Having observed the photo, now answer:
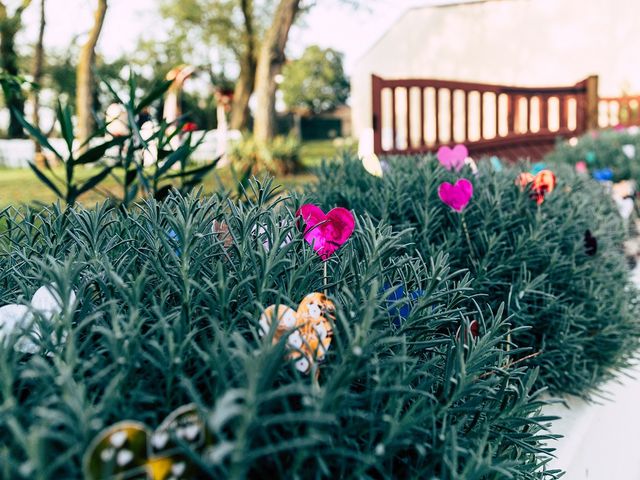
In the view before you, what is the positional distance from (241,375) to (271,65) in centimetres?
1160

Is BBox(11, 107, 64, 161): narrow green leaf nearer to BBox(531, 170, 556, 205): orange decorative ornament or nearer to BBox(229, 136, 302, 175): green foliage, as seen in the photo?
BBox(531, 170, 556, 205): orange decorative ornament

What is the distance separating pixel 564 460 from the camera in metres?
1.97

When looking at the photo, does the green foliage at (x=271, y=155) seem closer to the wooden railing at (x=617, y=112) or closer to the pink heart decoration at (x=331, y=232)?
the wooden railing at (x=617, y=112)

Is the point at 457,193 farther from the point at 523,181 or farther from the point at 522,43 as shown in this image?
the point at 522,43

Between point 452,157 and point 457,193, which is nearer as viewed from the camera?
point 457,193

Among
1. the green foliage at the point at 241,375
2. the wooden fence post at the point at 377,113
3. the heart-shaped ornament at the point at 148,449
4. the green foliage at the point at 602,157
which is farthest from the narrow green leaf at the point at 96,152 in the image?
the green foliage at the point at 602,157

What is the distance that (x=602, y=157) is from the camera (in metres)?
7.00

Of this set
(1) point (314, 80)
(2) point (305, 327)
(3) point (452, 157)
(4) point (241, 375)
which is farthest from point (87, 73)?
(1) point (314, 80)

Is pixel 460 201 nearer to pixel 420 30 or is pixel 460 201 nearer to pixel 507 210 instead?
pixel 507 210

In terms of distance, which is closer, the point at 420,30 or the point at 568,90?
the point at 568,90

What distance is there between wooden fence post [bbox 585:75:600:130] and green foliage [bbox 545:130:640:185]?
2212mm

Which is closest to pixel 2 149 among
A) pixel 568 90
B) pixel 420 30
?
pixel 420 30

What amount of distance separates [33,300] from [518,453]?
3.38ft

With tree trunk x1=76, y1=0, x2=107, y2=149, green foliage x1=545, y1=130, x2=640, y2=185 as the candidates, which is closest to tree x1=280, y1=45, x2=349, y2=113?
tree trunk x1=76, y1=0, x2=107, y2=149
